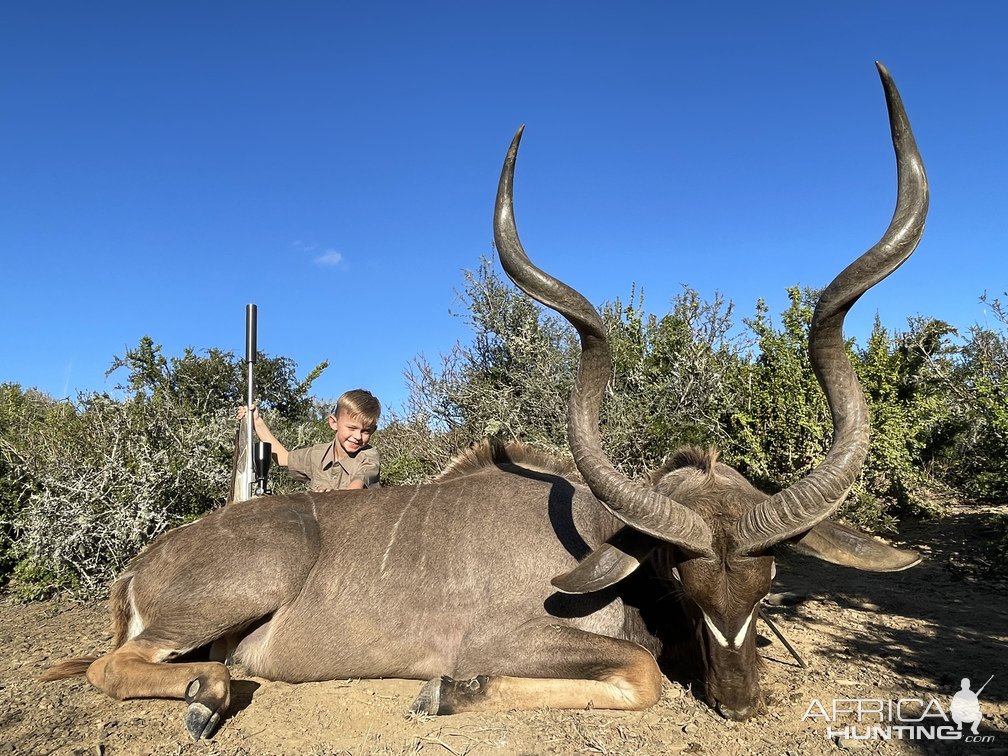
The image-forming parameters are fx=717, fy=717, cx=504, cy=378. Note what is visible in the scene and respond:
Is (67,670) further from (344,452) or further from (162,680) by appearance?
(344,452)

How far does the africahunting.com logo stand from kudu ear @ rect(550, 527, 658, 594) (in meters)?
1.12

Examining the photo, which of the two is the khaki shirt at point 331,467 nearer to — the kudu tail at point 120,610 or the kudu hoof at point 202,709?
the kudu tail at point 120,610

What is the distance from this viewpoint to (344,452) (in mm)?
6328

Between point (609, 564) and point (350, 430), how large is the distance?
3053 mm

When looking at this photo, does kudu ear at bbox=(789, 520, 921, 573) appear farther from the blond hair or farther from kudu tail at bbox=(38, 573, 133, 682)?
kudu tail at bbox=(38, 573, 133, 682)

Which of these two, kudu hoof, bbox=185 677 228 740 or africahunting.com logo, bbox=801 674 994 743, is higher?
kudu hoof, bbox=185 677 228 740

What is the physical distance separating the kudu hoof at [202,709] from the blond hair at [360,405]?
265 centimetres

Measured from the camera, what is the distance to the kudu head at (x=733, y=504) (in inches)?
137

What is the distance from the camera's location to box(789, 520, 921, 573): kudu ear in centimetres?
389

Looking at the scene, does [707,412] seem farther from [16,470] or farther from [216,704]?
[16,470]

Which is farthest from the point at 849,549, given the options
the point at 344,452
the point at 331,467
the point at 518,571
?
the point at 331,467

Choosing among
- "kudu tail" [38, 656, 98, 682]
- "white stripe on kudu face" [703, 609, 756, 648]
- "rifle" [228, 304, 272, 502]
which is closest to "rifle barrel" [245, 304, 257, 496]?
"rifle" [228, 304, 272, 502]

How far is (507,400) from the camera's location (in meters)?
9.02

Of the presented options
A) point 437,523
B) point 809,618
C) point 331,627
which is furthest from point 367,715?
point 809,618
